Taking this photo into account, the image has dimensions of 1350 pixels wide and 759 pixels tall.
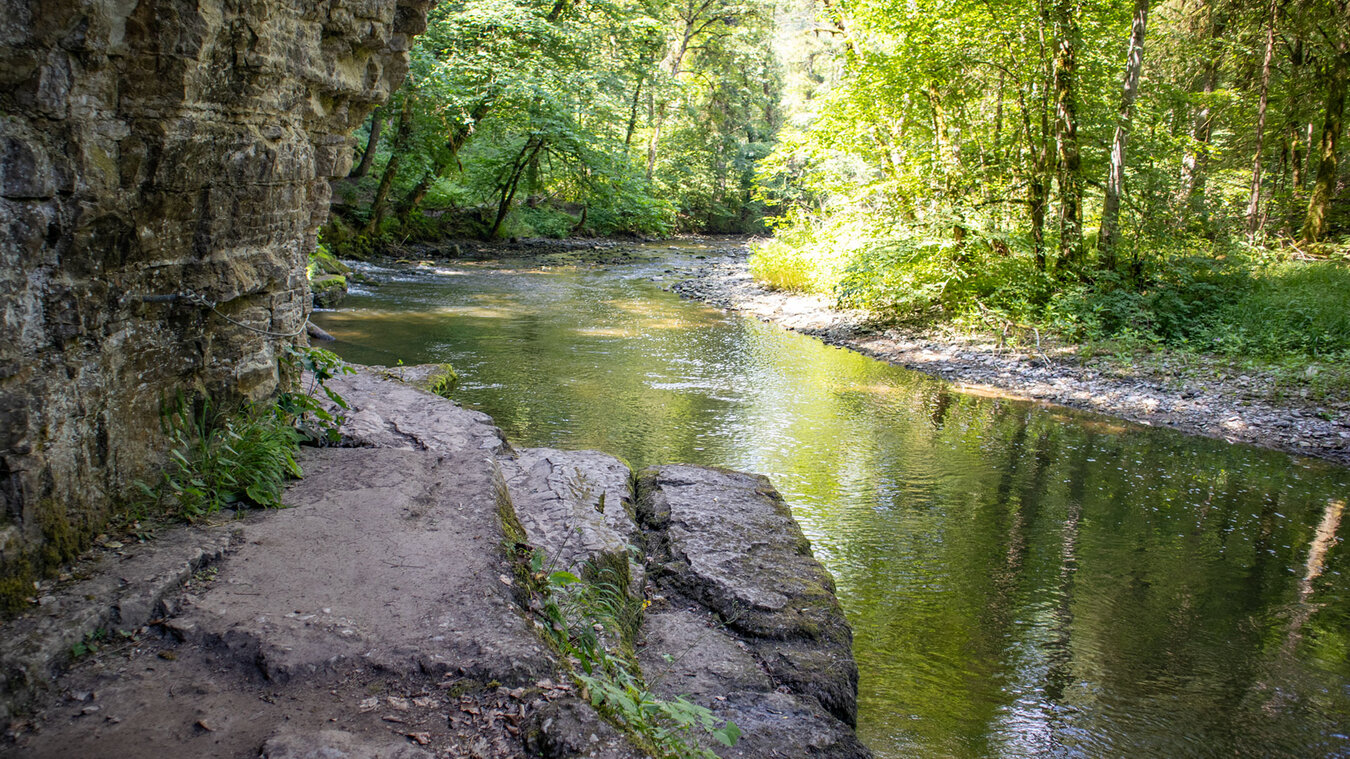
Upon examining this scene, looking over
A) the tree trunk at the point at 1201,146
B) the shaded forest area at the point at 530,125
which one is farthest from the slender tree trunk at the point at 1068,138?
the shaded forest area at the point at 530,125

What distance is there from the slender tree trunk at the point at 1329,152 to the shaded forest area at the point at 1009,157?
0.15 ft

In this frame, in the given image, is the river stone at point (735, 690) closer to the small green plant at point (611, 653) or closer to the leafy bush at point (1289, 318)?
the small green plant at point (611, 653)

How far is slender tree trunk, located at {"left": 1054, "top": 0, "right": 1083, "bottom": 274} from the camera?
1171 cm

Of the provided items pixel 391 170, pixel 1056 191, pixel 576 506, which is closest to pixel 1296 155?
pixel 1056 191

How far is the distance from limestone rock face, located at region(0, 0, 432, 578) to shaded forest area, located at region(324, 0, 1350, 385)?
10253mm

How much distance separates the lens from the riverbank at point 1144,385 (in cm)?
877

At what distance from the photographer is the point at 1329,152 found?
50.9 ft

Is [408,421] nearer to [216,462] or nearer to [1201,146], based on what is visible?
[216,462]

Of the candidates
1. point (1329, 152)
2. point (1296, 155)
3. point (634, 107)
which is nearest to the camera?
point (1329, 152)

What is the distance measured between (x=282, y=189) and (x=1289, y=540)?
303 inches

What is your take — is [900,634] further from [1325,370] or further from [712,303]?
[712,303]

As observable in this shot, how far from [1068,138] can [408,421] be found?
1073 cm

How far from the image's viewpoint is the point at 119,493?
3.71m

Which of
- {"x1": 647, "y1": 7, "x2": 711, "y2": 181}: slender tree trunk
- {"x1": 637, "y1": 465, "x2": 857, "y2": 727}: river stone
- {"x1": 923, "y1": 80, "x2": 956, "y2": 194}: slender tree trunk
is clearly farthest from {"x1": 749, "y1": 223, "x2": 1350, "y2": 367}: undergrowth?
{"x1": 647, "y1": 7, "x2": 711, "y2": 181}: slender tree trunk
